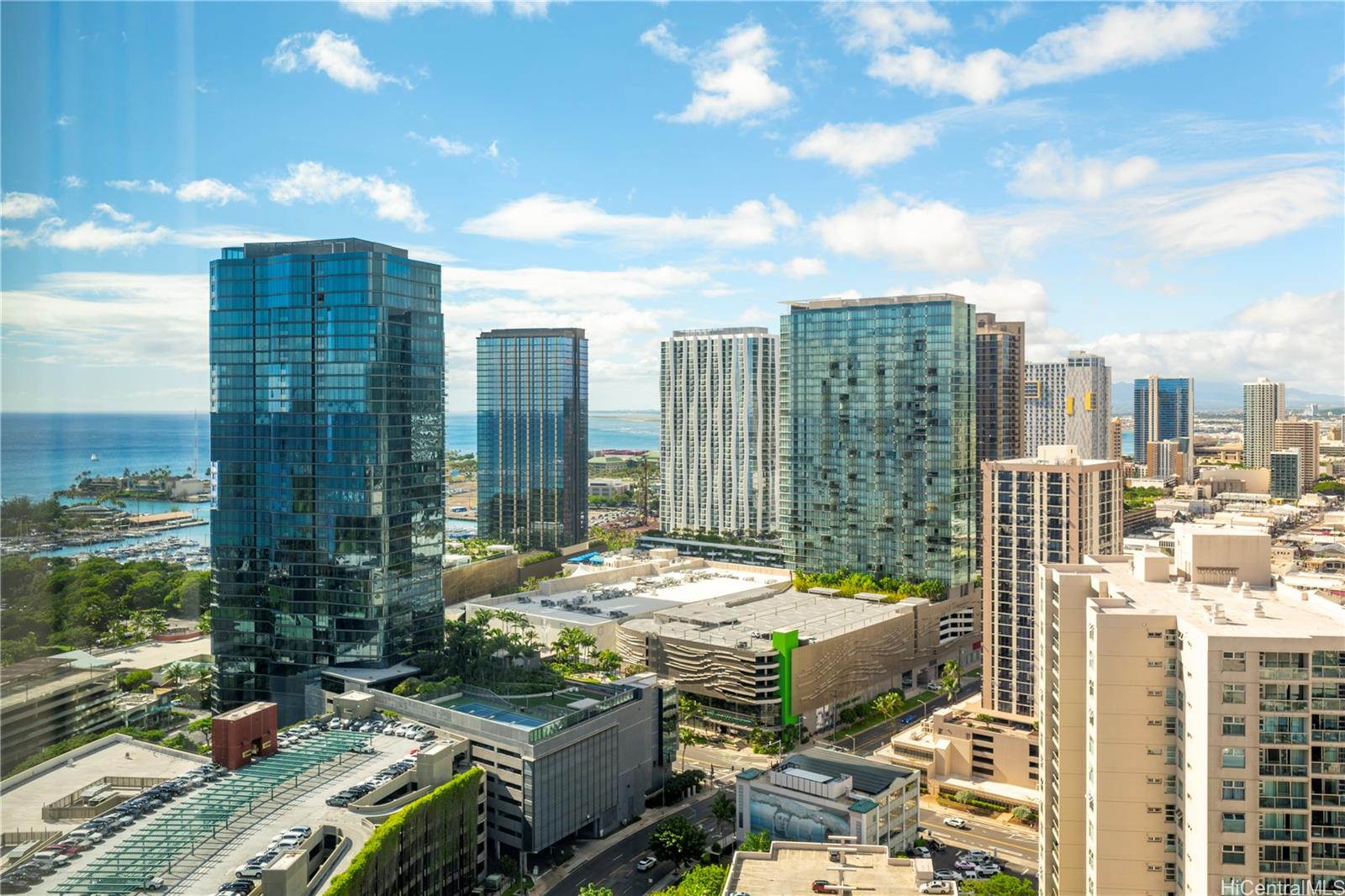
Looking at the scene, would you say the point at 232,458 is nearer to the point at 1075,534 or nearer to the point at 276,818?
the point at 276,818

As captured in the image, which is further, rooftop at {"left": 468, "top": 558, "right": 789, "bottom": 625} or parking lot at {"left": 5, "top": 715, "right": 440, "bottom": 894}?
rooftop at {"left": 468, "top": 558, "right": 789, "bottom": 625}

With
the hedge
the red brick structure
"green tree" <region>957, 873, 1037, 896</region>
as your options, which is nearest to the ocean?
the hedge

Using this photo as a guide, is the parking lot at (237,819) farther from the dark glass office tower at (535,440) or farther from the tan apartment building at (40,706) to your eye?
the dark glass office tower at (535,440)

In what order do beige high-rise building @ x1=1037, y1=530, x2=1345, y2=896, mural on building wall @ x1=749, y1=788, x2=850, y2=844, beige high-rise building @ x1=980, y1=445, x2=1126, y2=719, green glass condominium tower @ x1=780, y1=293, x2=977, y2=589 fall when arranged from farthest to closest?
green glass condominium tower @ x1=780, y1=293, x2=977, y2=589, beige high-rise building @ x1=980, y1=445, x2=1126, y2=719, mural on building wall @ x1=749, y1=788, x2=850, y2=844, beige high-rise building @ x1=1037, y1=530, x2=1345, y2=896

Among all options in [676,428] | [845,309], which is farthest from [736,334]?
[845,309]

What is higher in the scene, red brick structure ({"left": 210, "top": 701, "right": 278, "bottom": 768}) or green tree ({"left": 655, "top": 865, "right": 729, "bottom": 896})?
red brick structure ({"left": 210, "top": 701, "right": 278, "bottom": 768})

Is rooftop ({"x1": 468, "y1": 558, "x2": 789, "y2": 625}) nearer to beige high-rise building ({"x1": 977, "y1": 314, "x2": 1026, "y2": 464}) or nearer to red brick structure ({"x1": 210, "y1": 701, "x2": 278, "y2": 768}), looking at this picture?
beige high-rise building ({"x1": 977, "y1": 314, "x2": 1026, "y2": 464})

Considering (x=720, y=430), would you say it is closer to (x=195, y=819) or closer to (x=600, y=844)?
(x=600, y=844)
